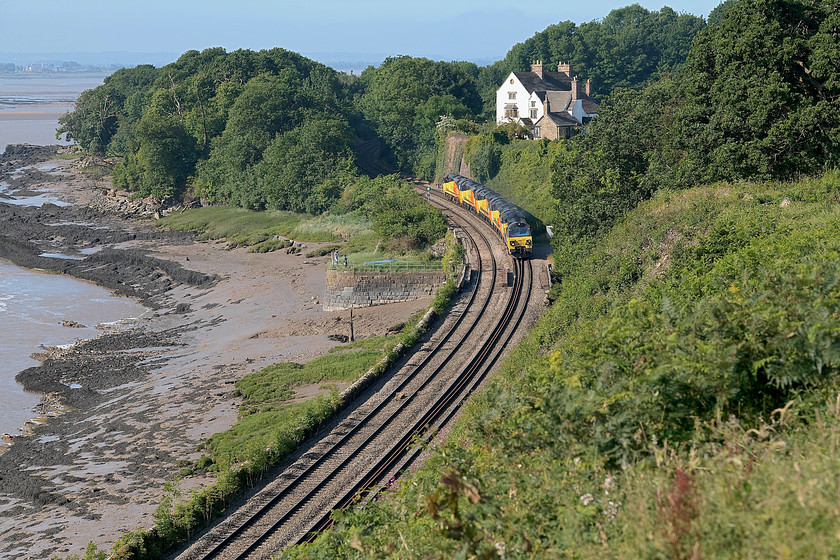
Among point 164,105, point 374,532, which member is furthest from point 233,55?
point 374,532

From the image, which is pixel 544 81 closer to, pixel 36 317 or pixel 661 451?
pixel 36 317

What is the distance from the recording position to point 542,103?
83062mm

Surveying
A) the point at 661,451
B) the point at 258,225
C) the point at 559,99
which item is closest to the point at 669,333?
the point at 661,451

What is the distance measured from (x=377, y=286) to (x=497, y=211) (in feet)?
32.8

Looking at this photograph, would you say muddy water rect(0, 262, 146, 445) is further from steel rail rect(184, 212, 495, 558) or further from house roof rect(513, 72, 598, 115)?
house roof rect(513, 72, 598, 115)

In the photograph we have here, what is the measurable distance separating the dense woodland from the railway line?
309cm

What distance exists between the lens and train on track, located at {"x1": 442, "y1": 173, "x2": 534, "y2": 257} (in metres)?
46.9

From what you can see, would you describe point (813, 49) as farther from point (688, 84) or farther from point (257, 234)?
point (257, 234)

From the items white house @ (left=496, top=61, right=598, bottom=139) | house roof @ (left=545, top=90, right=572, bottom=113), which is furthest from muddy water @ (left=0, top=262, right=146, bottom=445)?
house roof @ (left=545, top=90, right=572, bottom=113)

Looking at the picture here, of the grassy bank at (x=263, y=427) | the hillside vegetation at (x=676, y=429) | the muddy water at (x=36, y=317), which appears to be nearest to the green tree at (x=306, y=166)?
the muddy water at (x=36, y=317)

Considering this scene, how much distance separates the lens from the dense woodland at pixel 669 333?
29.6 feet

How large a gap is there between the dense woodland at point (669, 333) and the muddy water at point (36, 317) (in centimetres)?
2219

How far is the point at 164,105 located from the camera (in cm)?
10388

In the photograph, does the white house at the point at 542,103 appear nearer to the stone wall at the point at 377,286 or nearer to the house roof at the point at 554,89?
the house roof at the point at 554,89
